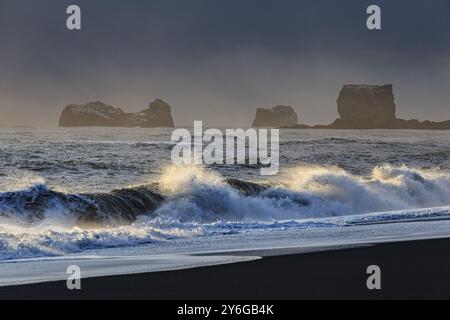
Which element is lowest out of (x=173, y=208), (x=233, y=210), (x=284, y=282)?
(x=284, y=282)

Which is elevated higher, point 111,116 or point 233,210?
point 111,116

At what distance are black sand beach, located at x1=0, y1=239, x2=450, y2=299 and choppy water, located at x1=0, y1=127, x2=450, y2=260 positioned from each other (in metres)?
4.39

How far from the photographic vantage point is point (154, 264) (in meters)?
12.8

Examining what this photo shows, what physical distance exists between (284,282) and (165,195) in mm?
15145

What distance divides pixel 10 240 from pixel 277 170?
1148 inches

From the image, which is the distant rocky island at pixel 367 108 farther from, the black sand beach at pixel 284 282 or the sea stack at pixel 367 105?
the black sand beach at pixel 284 282

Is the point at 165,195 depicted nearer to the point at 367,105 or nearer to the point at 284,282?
the point at 284,282

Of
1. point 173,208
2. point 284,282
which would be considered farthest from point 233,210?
point 284,282

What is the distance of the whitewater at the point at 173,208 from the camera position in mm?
15500

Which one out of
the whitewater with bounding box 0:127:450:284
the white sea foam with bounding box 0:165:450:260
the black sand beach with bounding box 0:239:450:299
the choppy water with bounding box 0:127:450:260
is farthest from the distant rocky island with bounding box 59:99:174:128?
the black sand beach with bounding box 0:239:450:299

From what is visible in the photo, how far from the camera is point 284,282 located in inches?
418

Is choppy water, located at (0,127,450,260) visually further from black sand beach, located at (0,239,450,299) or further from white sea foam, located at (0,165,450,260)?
black sand beach, located at (0,239,450,299)

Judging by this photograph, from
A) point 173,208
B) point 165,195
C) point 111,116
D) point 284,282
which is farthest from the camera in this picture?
point 111,116

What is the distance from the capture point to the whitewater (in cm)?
1550
